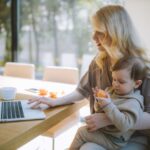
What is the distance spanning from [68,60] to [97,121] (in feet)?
8.12

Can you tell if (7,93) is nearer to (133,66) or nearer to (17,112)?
(17,112)

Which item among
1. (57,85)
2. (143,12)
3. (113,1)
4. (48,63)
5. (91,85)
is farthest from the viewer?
(48,63)

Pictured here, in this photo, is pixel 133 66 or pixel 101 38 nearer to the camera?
pixel 133 66

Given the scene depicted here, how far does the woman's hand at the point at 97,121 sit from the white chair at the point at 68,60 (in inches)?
93.3

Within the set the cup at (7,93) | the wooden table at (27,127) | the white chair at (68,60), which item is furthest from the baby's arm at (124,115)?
the white chair at (68,60)

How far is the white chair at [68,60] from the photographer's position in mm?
3634

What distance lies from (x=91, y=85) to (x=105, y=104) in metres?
0.41

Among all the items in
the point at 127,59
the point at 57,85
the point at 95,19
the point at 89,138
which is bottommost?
the point at 89,138

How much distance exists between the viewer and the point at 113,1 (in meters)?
3.16

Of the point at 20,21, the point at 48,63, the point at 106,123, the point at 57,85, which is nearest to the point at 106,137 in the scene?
the point at 106,123

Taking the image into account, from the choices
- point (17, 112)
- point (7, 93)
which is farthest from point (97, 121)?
point (7, 93)

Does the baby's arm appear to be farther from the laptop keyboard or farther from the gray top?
the laptop keyboard

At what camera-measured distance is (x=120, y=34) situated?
1.36 meters

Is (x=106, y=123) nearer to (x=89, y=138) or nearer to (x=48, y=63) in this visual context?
(x=89, y=138)
